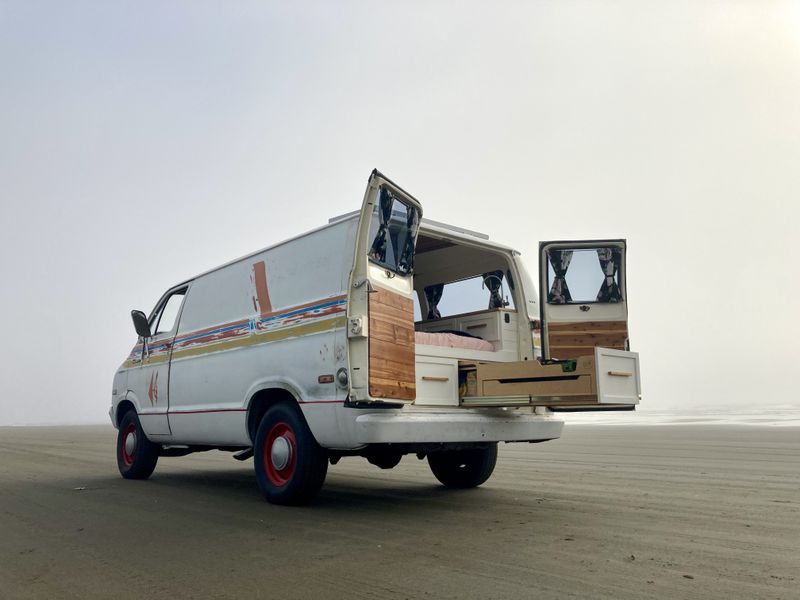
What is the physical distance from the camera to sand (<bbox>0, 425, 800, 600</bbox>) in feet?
11.8

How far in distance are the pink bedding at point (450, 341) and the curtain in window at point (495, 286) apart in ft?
1.98

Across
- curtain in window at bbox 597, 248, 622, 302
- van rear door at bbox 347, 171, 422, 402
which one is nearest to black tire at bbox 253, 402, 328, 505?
van rear door at bbox 347, 171, 422, 402

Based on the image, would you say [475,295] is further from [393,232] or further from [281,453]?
[281,453]

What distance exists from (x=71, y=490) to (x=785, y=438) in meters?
13.7

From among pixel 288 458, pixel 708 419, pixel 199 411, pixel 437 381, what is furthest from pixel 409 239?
pixel 708 419

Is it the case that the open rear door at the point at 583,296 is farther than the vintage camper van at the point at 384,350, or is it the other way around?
the open rear door at the point at 583,296

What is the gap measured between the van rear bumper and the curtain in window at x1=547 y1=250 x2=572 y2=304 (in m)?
1.30

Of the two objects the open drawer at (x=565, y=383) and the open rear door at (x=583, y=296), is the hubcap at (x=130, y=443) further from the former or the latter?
the open rear door at (x=583, y=296)

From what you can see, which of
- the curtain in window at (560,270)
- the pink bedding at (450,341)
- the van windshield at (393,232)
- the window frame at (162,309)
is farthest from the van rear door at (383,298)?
the window frame at (162,309)

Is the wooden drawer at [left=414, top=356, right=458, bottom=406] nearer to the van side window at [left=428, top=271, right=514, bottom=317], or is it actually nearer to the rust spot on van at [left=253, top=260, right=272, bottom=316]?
the van side window at [left=428, top=271, right=514, bottom=317]

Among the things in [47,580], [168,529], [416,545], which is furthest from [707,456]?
[47,580]

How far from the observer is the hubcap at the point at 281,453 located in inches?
238

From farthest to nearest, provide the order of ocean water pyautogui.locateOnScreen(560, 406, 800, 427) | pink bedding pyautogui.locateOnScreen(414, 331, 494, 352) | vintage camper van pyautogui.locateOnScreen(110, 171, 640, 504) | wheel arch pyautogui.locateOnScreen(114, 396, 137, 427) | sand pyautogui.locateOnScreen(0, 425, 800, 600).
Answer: ocean water pyautogui.locateOnScreen(560, 406, 800, 427) → wheel arch pyautogui.locateOnScreen(114, 396, 137, 427) → pink bedding pyautogui.locateOnScreen(414, 331, 494, 352) → vintage camper van pyautogui.locateOnScreen(110, 171, 640, 504) → sand pyautogui.locateOnScreen(0, 425, 800, 600)

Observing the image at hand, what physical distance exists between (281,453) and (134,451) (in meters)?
3.71
